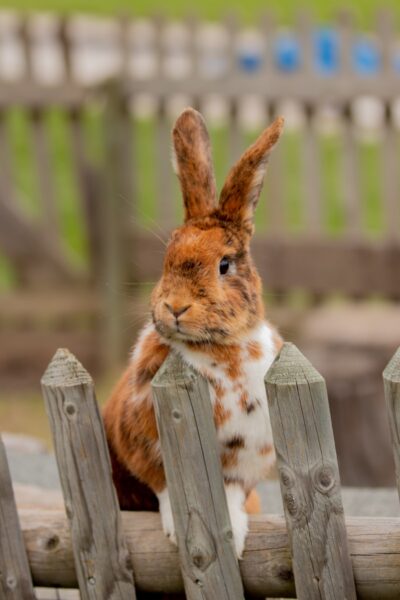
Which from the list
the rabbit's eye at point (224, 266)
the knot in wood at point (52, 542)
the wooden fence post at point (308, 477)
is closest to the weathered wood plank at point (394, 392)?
the wooden fence post at point (308, 477)

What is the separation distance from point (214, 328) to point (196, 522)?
0.44 meters

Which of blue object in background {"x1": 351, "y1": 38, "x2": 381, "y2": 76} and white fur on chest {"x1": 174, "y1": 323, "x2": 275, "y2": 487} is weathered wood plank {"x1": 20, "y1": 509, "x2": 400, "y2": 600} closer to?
white fur on chest {"x1": 174, "y1": 323, "x2": 275, "y2": 487}

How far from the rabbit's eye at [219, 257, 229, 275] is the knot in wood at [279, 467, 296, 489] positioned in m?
0.47

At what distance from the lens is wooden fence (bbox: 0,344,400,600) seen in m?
2.40

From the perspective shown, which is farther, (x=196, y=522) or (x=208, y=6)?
(x=208, y=6)

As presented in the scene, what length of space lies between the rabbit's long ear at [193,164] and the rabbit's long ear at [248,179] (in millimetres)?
52

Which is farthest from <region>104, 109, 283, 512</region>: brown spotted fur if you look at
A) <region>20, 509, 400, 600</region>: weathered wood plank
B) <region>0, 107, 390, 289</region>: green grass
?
<region>0, 107, 390, 289</region>: green grass

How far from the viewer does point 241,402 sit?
8.30ft

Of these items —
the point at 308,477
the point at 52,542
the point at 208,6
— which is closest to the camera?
the point at 308,477

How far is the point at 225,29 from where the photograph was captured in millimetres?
7043

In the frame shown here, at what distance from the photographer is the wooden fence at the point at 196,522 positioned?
7.88ft

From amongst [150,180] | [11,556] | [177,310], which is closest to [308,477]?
[177,310]

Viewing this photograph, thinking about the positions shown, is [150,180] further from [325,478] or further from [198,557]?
[325,478]

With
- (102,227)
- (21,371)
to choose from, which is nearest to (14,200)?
(102,227)
